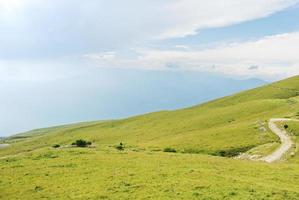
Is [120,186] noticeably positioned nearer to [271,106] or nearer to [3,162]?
[3,162]

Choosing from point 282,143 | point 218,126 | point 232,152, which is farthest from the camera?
point 218,126

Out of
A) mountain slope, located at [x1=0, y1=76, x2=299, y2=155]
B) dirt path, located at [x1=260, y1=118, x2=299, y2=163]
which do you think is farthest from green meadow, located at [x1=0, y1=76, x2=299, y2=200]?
mountain slope, located at [x1=0, y1=76, x2=299, y2=155]

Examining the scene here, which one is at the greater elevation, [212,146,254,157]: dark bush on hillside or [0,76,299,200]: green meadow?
[0,76,299,200]: green meadow

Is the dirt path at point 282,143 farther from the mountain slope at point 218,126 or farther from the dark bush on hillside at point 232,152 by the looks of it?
the dark bush on hillside at point 232,152

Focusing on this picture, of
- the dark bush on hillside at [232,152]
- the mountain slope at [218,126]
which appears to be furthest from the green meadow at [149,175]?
the mountain slope at [218,126]

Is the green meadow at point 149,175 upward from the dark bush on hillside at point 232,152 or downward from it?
upward

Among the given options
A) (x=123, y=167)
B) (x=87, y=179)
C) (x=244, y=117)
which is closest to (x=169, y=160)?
(x=123, y=167)

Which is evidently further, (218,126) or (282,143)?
(218,126)

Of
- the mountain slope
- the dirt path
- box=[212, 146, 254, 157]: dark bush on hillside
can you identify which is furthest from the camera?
the mountain slope

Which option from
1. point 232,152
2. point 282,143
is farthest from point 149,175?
point 282,143

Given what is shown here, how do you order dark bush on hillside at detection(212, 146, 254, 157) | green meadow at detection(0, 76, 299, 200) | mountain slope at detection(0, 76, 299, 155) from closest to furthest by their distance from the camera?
green meadow at detection(0, 76, 299, 200), dark bush on hillside at detection(212, 146, 254, 157), mountain slope at detection(0, 76, 299, 155)

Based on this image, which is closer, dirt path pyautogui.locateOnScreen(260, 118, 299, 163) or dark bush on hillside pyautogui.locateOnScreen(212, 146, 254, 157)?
dirt path pyautogui.locateOnScreen(260, 118, 299, 163)

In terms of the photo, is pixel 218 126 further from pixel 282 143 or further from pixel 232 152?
pixel 282 143

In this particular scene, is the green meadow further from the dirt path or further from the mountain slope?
the mountain slope
